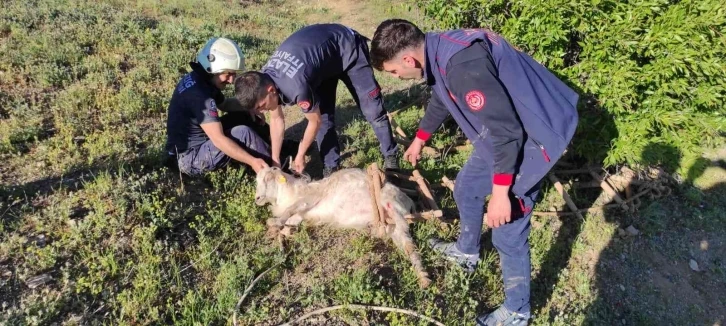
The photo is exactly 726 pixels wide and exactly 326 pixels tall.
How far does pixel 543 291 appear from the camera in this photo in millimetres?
4410

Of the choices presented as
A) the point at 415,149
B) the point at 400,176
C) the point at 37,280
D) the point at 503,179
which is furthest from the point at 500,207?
the point at 37,280

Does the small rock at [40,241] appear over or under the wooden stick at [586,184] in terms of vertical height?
over

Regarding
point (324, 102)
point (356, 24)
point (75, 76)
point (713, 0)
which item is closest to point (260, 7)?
point (356, 24)

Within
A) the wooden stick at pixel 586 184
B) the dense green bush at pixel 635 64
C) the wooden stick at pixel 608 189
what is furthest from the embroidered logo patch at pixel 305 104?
the wooden stick at pixel 608 189

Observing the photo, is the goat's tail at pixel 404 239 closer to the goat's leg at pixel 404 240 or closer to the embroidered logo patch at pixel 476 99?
the goat's leg at pixel 404 240

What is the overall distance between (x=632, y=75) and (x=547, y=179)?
1654 millimetres

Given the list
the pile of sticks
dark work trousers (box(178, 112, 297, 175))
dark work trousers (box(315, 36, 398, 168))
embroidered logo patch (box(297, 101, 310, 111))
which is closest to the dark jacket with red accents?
the pile of sticks

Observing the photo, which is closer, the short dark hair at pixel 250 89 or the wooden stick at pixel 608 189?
the short dark hair at pixel 250 89

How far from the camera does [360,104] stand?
5328 mm

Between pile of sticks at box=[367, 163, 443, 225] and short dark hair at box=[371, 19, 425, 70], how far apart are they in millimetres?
1351

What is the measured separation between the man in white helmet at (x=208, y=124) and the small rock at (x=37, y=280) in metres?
1.84

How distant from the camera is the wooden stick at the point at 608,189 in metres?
5.45

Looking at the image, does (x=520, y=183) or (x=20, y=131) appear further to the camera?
(x=20, y=131)

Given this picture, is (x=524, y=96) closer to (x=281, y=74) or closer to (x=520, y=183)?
(x=520, y=183)
